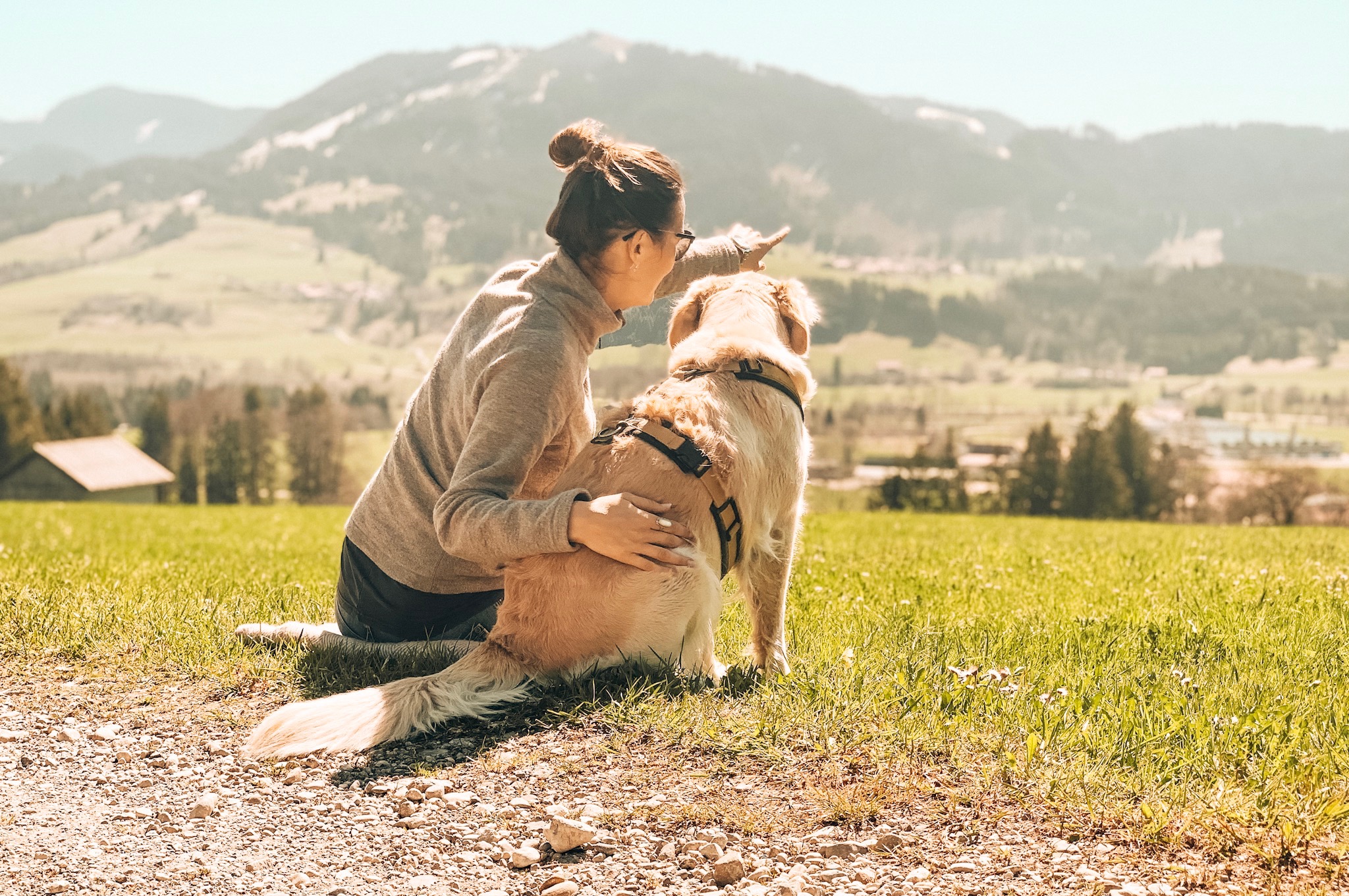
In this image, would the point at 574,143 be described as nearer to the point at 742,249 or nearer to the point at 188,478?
the point at 742,249

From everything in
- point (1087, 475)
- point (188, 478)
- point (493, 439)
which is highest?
point (493, 439)

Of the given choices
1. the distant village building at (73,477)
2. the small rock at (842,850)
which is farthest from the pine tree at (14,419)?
the small rock at (842,850)

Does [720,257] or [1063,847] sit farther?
[720,257]

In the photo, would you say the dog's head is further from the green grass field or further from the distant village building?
the distant village building

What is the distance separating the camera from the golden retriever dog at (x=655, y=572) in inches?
160

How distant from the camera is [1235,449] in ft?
510

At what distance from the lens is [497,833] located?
3.36m

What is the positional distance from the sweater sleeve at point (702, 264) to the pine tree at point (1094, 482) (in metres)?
57.6

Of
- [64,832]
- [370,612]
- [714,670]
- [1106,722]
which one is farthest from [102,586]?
[1106,722]

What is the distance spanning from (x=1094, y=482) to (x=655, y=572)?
2353 inches

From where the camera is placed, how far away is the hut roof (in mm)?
62625

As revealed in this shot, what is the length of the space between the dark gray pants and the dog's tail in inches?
32.8

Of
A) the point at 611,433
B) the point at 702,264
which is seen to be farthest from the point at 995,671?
the point at 702,264

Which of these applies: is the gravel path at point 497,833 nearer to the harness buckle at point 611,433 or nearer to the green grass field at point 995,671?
the green grass field at point 995,671
